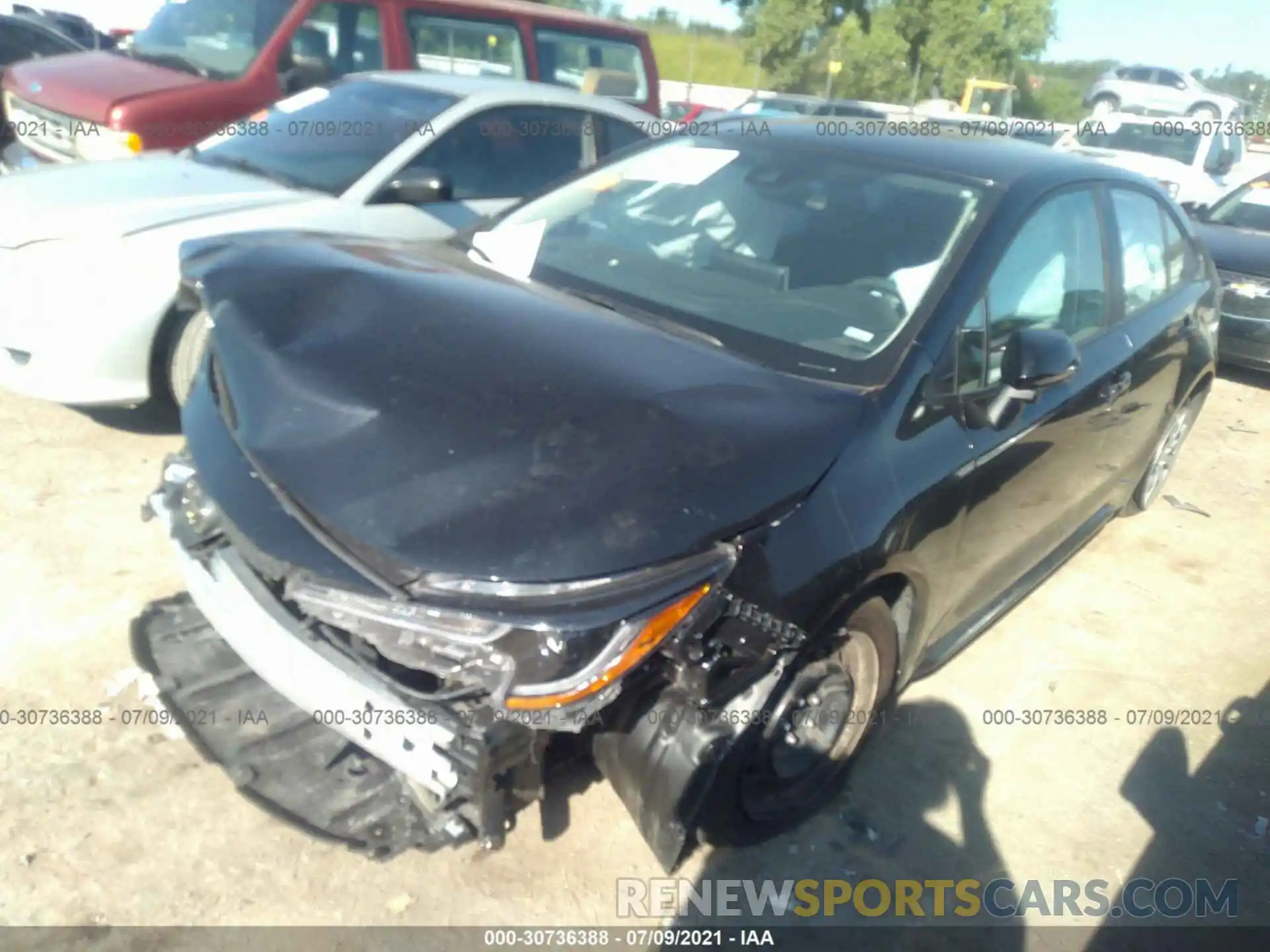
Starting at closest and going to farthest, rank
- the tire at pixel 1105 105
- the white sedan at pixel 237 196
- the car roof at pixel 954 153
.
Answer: the car roof at pixel 954 153 → the white sedan at pixel 237 196 → the tire at pixel 1105 105

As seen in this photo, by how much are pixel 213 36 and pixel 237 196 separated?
129 inches

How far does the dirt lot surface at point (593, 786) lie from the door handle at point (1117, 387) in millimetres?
987

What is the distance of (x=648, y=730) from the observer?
218cm

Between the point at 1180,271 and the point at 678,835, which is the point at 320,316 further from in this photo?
the point at 1180,271

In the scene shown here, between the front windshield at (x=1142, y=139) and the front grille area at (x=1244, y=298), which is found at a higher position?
the front windshield at (x=1142, y=139)

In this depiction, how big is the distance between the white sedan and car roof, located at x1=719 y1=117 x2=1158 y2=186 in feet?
4.63

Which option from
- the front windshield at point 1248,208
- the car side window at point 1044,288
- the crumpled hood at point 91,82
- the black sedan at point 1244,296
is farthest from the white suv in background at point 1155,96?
the car side window at point 1044,288

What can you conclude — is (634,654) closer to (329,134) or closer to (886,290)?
(886,290)

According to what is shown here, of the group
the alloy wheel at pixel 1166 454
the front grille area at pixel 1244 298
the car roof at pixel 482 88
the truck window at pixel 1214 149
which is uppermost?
the car roof at pixel 482 88

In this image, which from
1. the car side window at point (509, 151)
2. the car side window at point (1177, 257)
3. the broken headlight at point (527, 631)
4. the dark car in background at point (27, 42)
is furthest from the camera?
the dark car in background at point (27, 42)

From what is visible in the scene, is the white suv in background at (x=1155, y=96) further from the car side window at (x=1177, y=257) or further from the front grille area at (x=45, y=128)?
the front grille area at (x=45, y=128)

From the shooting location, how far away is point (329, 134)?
5066 millimetres

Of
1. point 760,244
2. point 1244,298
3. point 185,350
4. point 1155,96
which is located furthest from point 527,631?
point 1155,96

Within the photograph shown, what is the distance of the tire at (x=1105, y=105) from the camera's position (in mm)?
30064
